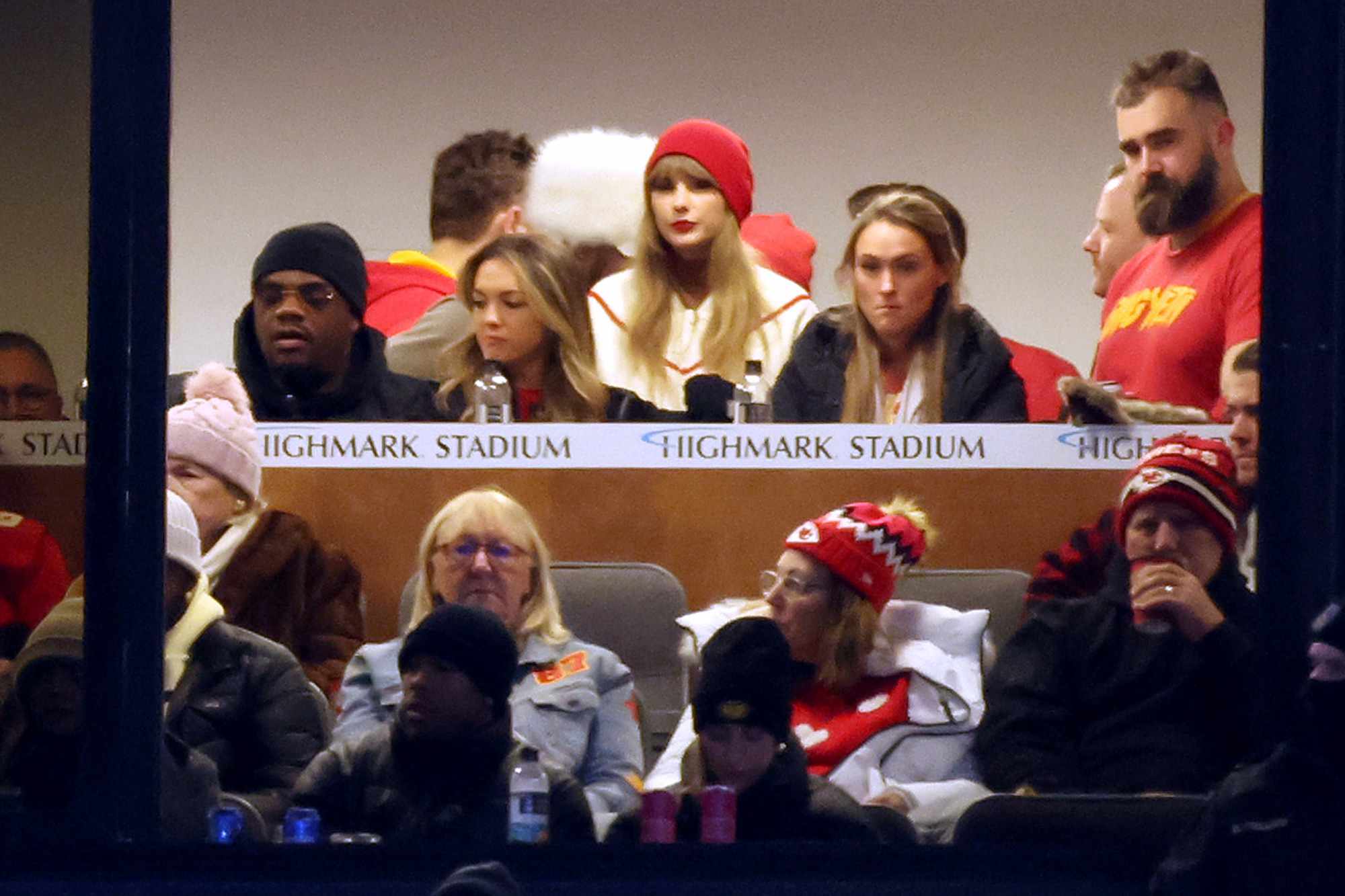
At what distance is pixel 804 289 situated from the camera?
16.1 ft

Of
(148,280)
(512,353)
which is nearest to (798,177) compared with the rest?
(512,353)

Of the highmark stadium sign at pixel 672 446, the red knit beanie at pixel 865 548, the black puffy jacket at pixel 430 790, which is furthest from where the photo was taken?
the highmark stadium sign at pixel 672 446

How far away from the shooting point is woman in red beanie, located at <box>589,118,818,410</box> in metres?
4.61

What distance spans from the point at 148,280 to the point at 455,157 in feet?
8.84

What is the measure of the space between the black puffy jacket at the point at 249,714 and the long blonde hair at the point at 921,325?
1.19 m

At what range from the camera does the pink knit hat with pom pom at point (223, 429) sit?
389 cm

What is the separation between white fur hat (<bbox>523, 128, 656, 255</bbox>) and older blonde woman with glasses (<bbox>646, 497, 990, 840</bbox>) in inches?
44.4

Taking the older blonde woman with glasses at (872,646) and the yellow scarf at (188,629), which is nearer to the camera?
the yellow scarf at (188,629)

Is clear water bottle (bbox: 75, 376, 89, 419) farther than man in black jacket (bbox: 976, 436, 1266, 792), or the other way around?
man in black jacket (bbox: 976, 436, 1266, 792)

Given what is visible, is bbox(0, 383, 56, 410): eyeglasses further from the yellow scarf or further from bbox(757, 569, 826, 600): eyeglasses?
bbox(757, 569, 826, 600): eyeglasses

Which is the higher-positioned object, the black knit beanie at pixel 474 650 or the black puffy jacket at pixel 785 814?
the black knit beanie at pixel 474 650

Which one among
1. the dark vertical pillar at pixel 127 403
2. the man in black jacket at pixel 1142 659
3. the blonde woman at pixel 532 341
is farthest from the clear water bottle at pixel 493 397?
the dark vertical pillar at pixel 127 403

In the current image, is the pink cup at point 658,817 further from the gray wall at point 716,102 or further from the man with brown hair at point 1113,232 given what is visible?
the man with brown hair at point 1113,232

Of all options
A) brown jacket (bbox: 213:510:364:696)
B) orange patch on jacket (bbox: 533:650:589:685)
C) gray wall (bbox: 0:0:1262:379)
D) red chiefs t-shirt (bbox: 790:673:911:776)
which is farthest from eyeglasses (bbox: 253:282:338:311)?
red chiefs t-shirt (bbox: 790:673:911:776)
